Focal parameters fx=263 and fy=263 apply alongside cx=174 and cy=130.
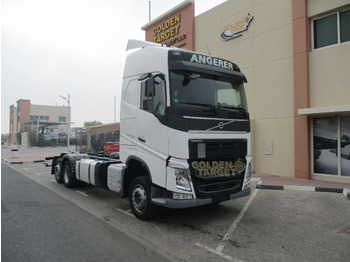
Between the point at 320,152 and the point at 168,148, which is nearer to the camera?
the point at 168,148

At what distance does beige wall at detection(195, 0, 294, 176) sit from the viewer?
11.0 metres

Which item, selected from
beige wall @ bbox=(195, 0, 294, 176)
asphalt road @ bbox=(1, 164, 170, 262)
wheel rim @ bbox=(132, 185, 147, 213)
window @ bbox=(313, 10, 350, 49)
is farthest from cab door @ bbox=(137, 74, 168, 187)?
window @ bbox=(313, 10, 350, 49)

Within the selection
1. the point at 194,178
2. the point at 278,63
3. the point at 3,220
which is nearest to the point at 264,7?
the point at 278,63

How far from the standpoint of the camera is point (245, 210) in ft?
21.0

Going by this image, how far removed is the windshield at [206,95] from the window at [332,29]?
257 inches

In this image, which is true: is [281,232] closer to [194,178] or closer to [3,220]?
[194,178]

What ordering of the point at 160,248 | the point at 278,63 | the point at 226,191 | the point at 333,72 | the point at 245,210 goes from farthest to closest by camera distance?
the point at 278,63 < the point at 333,72 < the point at 245,210 < the point at 226,191 < the point at 160,248

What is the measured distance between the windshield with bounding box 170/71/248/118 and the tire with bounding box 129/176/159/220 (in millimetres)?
1789

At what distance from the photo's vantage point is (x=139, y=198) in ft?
18.3

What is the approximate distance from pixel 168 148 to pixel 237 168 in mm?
1633

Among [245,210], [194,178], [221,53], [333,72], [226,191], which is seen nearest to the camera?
[194,178]

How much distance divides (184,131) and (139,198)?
1873mm

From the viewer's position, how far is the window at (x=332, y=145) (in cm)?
971

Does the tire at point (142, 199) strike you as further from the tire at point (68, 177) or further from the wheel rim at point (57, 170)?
the wheel rim at point (57, 170)
